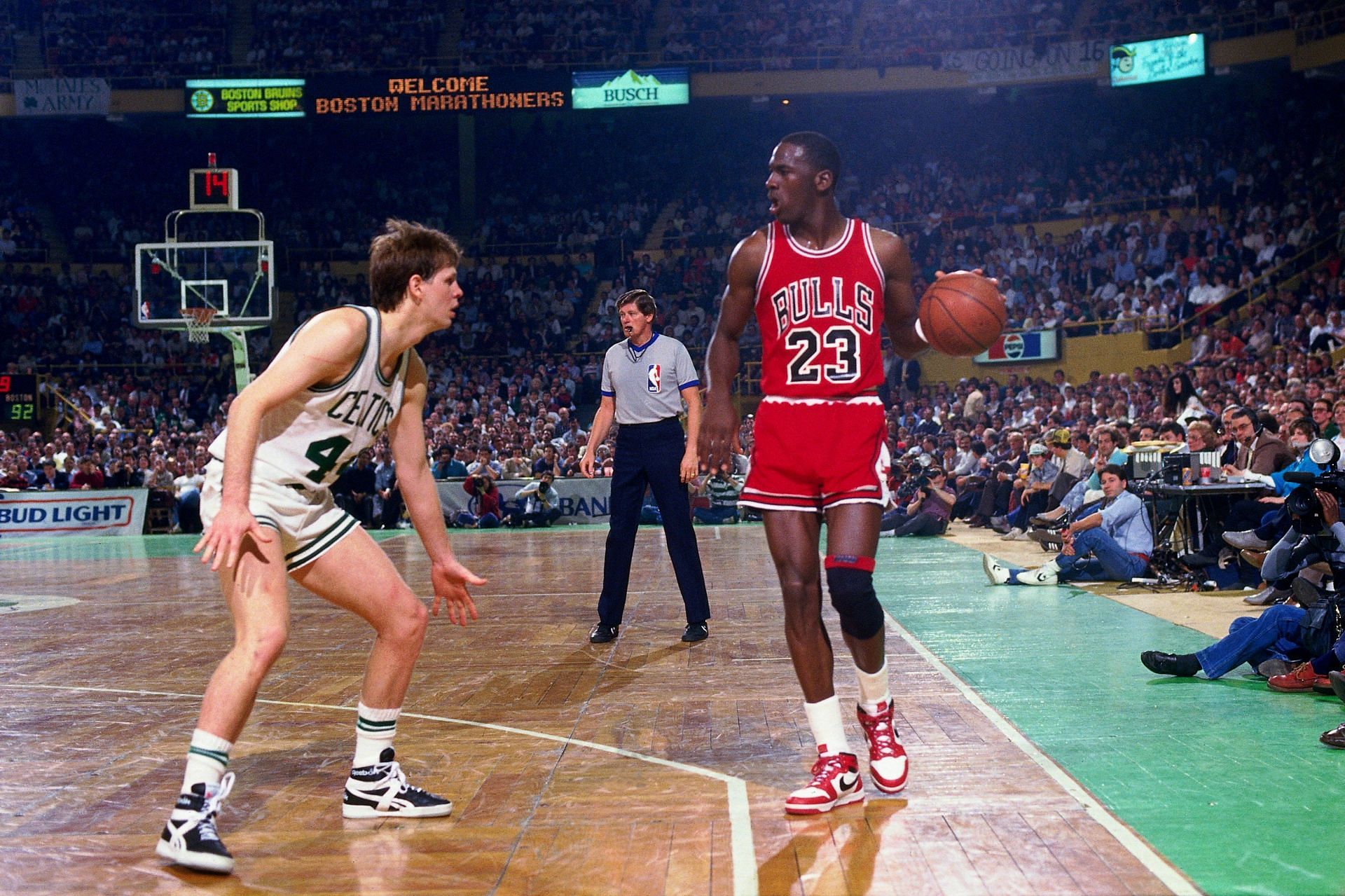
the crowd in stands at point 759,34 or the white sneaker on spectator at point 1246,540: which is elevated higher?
the crowd in stands at point 759,34

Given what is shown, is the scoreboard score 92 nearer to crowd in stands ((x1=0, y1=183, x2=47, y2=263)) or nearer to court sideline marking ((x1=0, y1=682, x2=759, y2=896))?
crowd in stands ((x1=0, y1=183, x2=47, y2=263))

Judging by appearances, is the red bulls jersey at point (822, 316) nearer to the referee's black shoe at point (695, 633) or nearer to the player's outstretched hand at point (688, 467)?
the player's outstretched hand at point (688, 467)

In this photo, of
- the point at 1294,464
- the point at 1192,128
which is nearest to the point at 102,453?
the point at 1294,464

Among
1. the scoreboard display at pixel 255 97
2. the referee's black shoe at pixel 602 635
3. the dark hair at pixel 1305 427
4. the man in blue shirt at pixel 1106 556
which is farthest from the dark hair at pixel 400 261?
the scoreboard display at pixel 255 97

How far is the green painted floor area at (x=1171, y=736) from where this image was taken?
12.4ft

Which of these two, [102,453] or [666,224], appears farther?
[666,224]

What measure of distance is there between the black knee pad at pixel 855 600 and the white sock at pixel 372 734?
160cm

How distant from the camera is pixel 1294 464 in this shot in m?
10.7

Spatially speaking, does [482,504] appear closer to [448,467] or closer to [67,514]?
[448,467]

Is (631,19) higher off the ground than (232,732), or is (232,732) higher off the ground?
(631,19)

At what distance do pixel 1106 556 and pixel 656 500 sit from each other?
4.99 meters

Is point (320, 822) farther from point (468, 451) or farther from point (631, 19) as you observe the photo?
point (631, 19)

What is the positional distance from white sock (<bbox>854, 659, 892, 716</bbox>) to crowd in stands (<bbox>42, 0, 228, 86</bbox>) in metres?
32.9

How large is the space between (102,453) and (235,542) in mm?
23758
